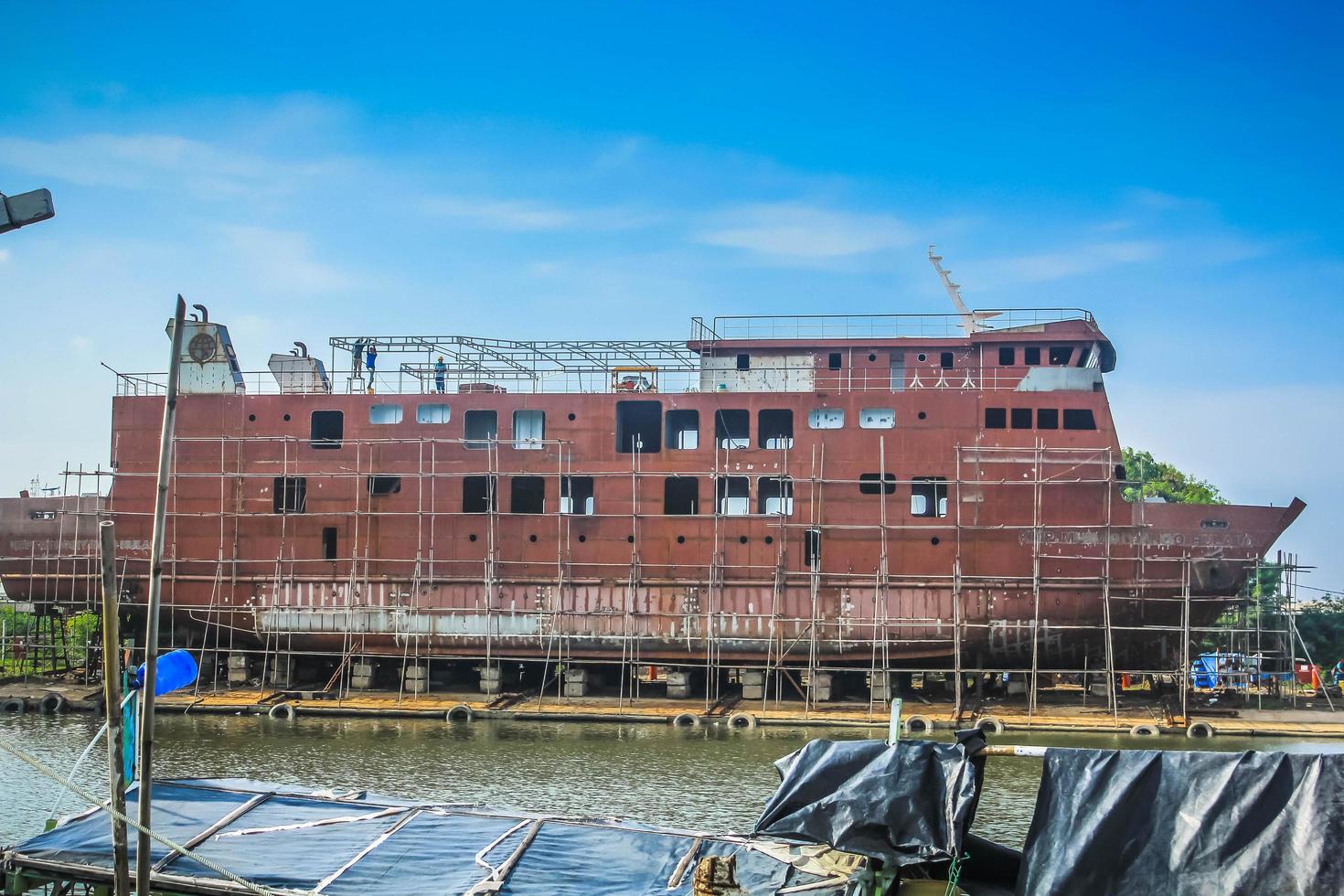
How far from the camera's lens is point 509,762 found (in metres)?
19.1

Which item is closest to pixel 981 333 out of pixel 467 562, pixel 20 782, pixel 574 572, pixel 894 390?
pixel 894 390

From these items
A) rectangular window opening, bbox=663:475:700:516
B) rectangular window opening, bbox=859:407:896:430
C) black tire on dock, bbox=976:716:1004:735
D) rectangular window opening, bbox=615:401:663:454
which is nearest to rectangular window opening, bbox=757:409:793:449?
rectangular window opening, bbox=859:407:896:430

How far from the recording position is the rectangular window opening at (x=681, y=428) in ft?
87.4

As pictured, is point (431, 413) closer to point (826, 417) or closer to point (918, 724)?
point (826, 417)

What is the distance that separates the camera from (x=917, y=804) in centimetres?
792

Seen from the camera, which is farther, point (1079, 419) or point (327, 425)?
point (327, 425)

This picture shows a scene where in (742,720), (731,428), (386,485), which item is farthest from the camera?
(386,485)

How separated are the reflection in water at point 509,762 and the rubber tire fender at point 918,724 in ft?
2.64

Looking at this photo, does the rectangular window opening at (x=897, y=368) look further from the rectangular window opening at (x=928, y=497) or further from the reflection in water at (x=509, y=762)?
the reflection in water at (x=509, y=762)

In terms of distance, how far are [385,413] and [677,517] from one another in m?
6.95

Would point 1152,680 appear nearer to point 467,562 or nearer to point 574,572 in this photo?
point 574,572

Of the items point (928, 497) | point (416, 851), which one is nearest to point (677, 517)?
point (928, 497)

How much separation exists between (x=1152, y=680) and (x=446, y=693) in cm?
1519

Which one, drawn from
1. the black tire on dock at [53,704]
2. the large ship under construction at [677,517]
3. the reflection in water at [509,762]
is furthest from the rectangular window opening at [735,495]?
the black tire on dock at [53,704]
